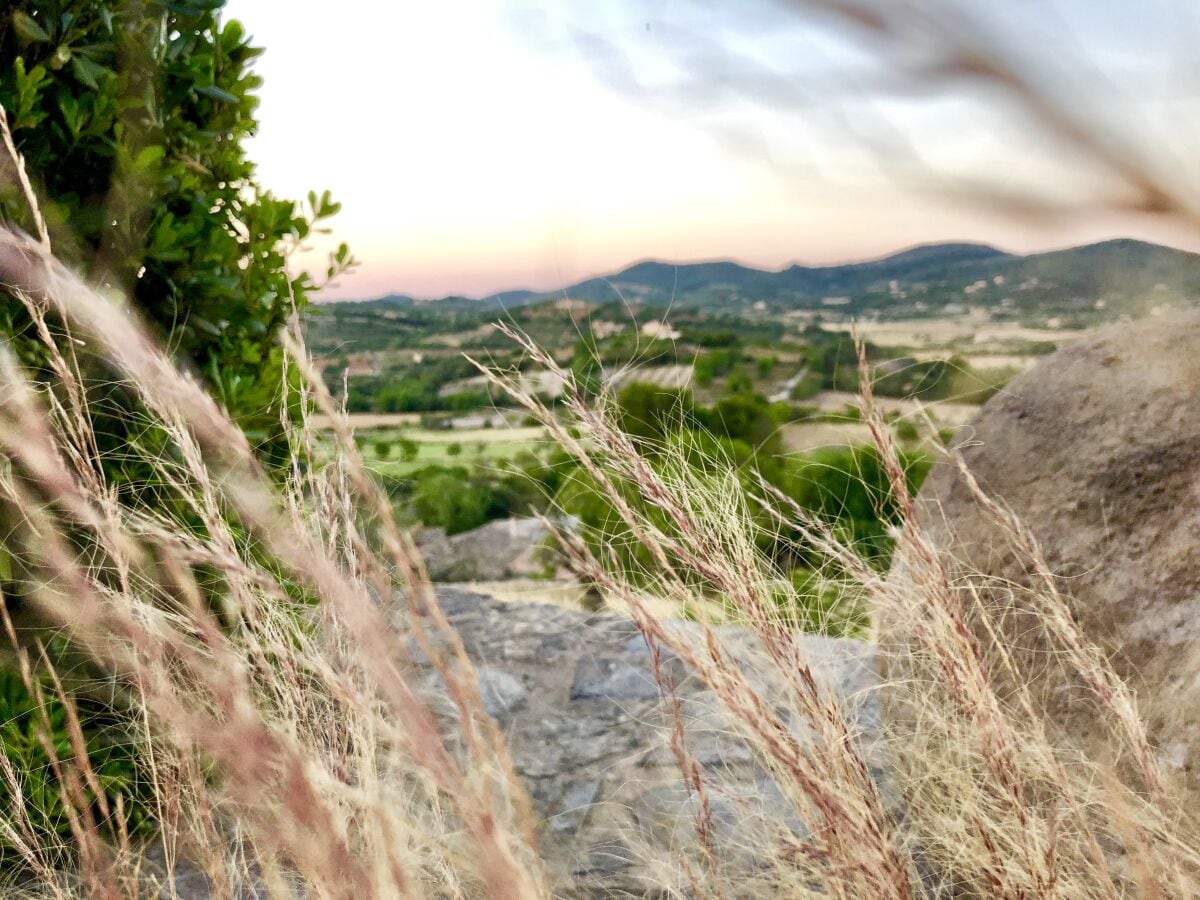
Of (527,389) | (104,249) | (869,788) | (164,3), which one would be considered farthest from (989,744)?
(164,3)

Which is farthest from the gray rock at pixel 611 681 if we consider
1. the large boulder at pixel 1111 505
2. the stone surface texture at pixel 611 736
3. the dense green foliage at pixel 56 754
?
the dense green foliage at pixel 56 754

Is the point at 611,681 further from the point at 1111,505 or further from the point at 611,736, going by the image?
the point at 1111,505

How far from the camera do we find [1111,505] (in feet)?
6.93

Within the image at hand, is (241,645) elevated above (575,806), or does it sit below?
above

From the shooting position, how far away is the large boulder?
189cm

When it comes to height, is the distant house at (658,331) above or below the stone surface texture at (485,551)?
above

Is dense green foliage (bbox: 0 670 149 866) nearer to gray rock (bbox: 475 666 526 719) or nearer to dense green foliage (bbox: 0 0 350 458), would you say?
dense green foliage (bbox: 0 0 350 458)

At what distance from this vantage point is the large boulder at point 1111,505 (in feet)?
6.19

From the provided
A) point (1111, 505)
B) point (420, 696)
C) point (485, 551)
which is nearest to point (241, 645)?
point (420, 696)

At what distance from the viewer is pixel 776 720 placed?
4.12ft

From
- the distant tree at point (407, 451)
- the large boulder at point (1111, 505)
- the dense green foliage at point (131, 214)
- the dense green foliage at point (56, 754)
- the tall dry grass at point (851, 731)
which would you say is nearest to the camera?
Result: the tall dry grass at point (851, 731)

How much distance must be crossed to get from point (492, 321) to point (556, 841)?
1554 mm

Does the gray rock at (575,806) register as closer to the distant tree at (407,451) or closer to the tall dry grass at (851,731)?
the tall dry grass at (851,731)

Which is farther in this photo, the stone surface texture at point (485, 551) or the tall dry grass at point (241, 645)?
the stone surface texture at point (485, 551)
